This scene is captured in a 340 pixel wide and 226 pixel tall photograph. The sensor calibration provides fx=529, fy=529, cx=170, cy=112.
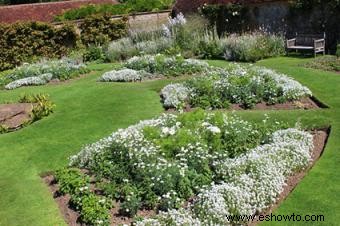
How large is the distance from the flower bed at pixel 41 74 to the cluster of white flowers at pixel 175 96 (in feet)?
21.3

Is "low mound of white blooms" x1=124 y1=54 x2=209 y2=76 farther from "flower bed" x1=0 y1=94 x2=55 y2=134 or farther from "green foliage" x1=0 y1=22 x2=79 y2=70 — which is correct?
"green foliage" x1=0 y1=22 x2=79 y2=70

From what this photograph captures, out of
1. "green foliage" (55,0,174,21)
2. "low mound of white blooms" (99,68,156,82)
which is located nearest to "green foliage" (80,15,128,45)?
"green foliage" (55,0,174,21)

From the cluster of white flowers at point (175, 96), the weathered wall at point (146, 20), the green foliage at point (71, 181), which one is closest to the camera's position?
the green foliage at point (71, 181)

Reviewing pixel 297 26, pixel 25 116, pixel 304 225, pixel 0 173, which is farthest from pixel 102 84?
pixel 304 225

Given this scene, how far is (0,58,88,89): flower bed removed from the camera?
1906cm

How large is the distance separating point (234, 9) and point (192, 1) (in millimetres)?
3561

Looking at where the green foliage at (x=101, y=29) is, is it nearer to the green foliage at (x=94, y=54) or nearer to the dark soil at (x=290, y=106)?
the green foliage at (x=94, y=54)

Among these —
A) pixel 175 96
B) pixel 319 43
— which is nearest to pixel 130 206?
pixel 175 96

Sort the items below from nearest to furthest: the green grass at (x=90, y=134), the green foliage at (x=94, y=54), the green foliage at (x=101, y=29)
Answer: the green grass at (x=90, y=134) < the green foliage at (x=94, y=54) < the green foliage at (x=101, y=29)

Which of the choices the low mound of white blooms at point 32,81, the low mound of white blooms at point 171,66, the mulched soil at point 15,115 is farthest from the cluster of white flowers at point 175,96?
the low mound of white blooms at point 32,81

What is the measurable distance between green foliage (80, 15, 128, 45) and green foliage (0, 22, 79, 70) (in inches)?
28.2

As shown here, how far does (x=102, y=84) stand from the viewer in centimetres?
1716

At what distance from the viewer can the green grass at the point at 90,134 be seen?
8.38 metres

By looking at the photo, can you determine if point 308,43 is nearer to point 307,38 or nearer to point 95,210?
point 307,38
